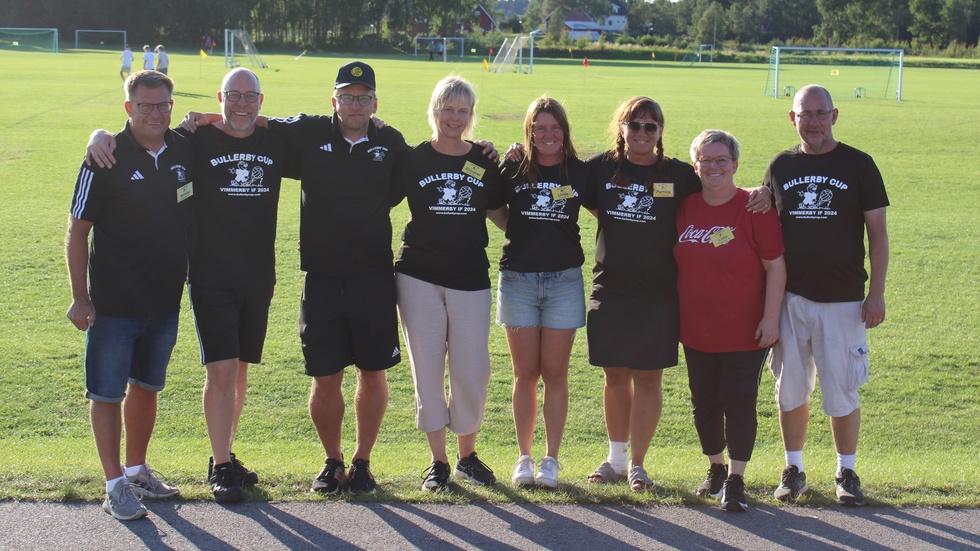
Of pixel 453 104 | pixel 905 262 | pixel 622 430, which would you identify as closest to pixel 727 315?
pixel 622 430

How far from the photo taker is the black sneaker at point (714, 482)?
4.46 m

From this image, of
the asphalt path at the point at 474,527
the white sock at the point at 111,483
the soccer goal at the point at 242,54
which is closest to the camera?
the asphalt path at the point at 474,527

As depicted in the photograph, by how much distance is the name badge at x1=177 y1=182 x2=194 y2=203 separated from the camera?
14.4 feet

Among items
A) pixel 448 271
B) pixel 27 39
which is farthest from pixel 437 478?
pixel 27 39

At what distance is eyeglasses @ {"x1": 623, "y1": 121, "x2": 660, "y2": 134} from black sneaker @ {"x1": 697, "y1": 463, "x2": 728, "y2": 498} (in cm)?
163

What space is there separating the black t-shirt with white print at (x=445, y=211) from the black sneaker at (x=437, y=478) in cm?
86

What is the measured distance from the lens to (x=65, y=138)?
19203 mm

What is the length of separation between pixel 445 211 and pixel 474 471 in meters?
1.28

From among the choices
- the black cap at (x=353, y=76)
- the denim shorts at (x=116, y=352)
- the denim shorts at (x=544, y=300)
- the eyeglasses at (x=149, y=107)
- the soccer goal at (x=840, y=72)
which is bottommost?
the denim shorts at (x=116, y=352)

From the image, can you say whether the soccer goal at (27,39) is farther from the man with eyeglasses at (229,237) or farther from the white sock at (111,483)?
the white sock at (111,483)

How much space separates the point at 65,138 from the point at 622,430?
57.1 feet

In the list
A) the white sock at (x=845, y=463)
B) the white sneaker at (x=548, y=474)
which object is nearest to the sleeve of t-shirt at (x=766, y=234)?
the white sock at (x=845, y=463)

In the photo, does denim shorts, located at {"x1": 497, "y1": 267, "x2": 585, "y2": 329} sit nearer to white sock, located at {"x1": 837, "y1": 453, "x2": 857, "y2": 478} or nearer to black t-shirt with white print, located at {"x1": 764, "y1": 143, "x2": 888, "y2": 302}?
black t-shirt with white print, located at {"x1": 764, "y1": 143, "x2": 888, "y2": 302}

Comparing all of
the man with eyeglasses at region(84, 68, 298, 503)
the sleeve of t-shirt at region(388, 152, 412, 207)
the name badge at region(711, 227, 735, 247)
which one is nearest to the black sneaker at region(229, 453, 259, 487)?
the man with eyeglasses at region(84, 68, 298, 503)
